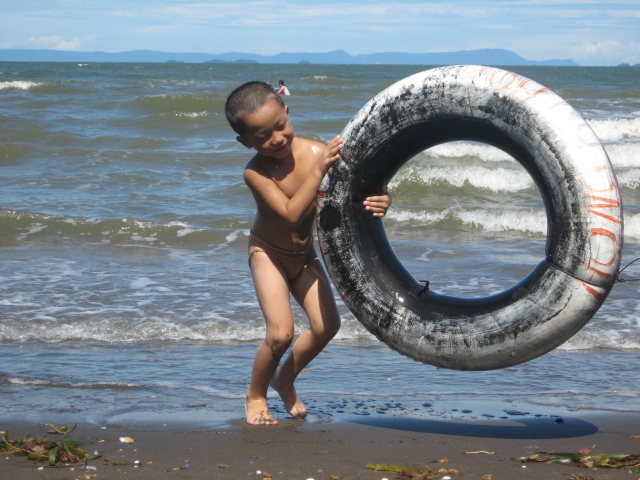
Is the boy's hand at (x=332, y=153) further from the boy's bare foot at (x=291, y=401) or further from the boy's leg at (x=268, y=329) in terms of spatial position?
the boy's bare foot at (x=291, y=401)

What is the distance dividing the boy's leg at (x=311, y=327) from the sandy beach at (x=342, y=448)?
0.19m

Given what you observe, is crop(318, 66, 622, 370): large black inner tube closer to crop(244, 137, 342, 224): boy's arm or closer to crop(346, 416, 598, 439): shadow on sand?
crop(244, 137, 342, 224): boy's arm

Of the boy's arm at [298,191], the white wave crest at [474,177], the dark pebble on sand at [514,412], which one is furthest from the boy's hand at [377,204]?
the white wave crest at [474,177]

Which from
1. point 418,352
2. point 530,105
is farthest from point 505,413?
point 530,105

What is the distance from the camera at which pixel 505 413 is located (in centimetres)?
372

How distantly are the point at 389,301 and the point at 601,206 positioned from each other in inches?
39.5

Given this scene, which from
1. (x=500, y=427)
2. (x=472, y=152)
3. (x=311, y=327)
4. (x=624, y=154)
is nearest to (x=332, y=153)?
(x=311, y=327)

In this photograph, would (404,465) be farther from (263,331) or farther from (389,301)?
(263,331)

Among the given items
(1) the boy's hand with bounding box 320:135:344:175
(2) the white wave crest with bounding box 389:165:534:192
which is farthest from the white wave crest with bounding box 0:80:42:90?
(1) the boy's hand with bounding box 320:135:344:175

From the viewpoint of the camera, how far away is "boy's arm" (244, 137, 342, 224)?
345 cm

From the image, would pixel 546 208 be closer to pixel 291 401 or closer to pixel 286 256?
pixel 286 256

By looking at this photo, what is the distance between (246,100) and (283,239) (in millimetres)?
666

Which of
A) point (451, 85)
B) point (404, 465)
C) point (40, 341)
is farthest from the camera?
point (40, 341)

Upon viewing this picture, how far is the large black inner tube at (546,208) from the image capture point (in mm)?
3053
